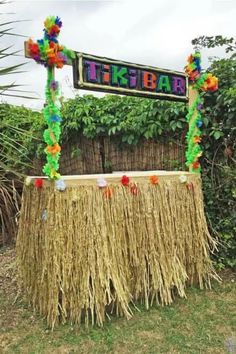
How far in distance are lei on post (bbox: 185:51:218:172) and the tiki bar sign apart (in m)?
0.09

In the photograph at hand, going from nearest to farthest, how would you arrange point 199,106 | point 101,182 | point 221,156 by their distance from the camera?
point 101,182, point 199,106, point 221,156

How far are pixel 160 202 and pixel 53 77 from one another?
1206 mm

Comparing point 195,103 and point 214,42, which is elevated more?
point 214,42

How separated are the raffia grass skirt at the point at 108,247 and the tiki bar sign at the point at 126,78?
69 cm

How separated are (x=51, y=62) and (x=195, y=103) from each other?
4.43ft

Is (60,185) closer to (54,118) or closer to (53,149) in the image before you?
(53,149)

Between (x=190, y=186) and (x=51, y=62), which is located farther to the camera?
(x=190, y=186)

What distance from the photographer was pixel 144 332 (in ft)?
7.34

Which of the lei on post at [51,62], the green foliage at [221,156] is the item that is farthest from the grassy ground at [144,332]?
the lei on post at [51,62]

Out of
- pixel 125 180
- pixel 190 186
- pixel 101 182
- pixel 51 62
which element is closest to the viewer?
pixel 51 62

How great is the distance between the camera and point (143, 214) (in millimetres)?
2545

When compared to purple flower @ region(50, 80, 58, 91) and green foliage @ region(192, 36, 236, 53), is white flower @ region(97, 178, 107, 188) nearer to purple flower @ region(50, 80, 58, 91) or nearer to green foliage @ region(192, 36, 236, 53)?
purple flower @ region(50, 80, 58, 91)

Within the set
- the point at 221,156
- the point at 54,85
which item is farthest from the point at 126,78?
the point at 221,156

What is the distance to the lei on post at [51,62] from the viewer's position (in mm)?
2131
